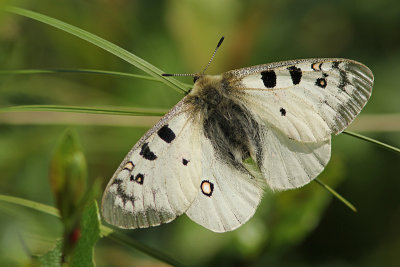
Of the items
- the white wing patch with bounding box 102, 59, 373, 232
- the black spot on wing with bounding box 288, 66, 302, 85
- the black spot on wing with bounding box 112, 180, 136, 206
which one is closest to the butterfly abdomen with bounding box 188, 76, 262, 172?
the white wing patch with bounding box 102, 59, 373, 232

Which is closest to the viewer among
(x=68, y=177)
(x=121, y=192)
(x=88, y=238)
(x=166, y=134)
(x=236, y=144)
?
(x=88, y=238)

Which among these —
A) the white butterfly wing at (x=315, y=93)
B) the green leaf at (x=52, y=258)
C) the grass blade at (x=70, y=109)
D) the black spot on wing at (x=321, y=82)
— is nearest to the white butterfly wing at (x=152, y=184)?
the grass blade at (x=70, y=109)

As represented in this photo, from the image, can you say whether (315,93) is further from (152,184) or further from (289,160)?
(152,184)

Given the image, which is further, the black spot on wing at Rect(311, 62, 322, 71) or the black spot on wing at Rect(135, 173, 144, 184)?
the black spot on wing at Rect(311, 62, 322, 71)

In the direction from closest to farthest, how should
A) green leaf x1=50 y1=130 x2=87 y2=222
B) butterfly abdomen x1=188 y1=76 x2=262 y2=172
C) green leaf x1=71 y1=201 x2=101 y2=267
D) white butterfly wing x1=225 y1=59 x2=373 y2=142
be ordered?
green leaf x1=71 y1=201 x2=101 y2=267 → green leaf x1=50 y1=130 x2=87 y2=222 → white butterfly wing x1=225 y1=59 x2=373 y2=142 → butterfly abdomen x1=188 y1=76 x2=262 y2=172

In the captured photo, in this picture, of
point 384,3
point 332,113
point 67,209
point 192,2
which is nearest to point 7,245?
point 67,209

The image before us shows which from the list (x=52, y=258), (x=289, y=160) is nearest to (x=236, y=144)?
(x=289, y=160)

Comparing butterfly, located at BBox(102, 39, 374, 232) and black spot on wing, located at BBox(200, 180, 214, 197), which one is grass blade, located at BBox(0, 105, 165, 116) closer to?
butterfly, located at BBox(102, 39, 374, 232)
